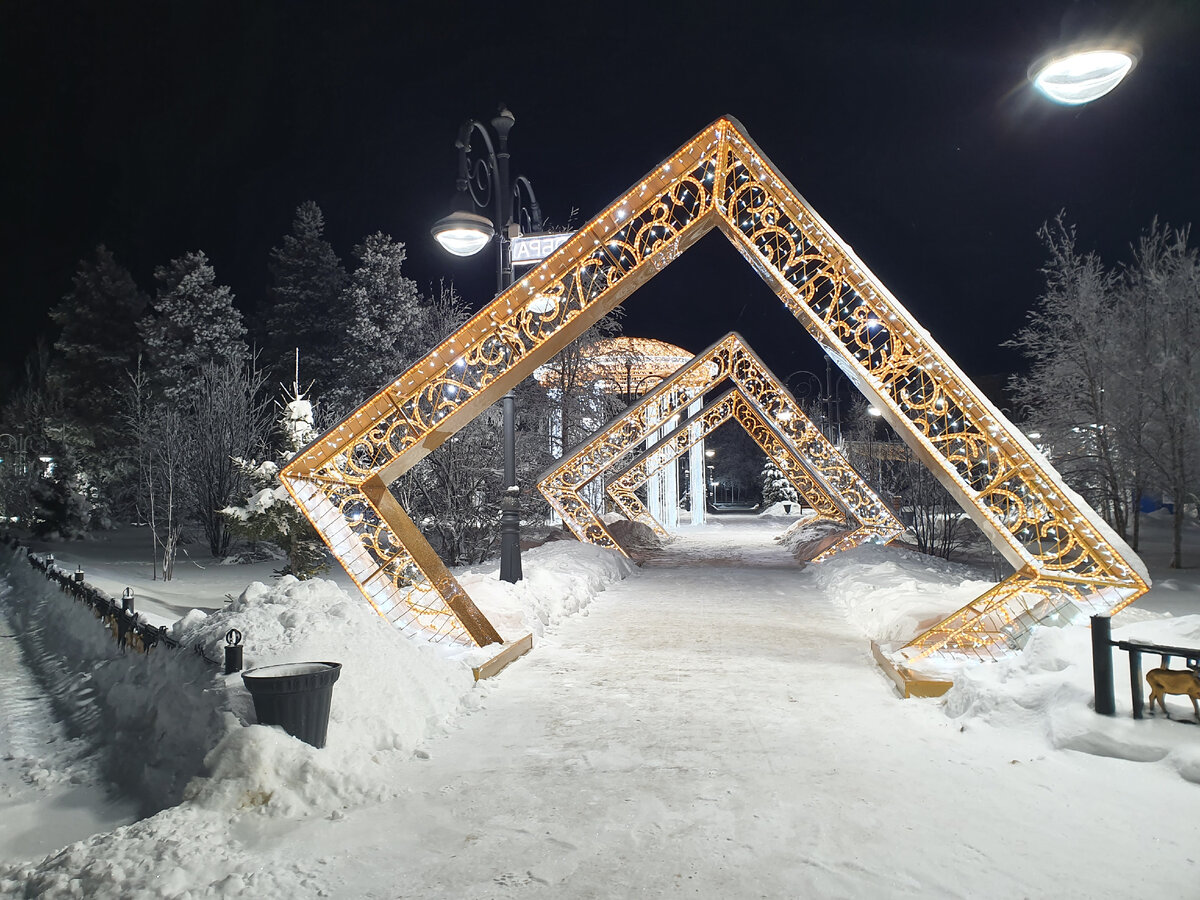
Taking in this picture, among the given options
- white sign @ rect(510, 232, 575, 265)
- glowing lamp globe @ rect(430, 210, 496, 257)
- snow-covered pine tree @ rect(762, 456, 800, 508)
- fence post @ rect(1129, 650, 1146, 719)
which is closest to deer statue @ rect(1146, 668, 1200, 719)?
fence post @ rect(1129, 650, 1146, 719)

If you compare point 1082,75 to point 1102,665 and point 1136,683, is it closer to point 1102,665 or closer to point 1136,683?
point 1102,665

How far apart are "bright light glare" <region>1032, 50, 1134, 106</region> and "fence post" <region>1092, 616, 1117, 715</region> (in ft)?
11.4

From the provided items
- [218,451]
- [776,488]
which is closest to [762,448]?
[218,451]

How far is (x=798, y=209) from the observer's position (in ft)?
27.4

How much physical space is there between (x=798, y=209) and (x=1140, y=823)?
6028 millimetres

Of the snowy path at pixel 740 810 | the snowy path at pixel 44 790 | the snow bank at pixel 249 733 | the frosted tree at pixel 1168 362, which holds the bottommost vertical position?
the snowy path at pixel 44 790

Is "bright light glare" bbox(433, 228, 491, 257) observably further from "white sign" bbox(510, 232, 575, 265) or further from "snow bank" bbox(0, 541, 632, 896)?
"snow bank" bbox(0, 541, 632, 896)

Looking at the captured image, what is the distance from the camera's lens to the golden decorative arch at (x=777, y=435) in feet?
69.6

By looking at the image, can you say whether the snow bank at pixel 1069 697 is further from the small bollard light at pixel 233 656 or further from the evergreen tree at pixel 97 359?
the evergreen tree at pixel 97 359

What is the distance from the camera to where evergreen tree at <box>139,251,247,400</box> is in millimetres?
38000

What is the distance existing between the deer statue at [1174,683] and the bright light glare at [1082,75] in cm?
376

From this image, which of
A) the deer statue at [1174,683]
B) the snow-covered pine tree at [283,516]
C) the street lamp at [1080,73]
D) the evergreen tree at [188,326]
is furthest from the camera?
the evergreen tree at [188,326]

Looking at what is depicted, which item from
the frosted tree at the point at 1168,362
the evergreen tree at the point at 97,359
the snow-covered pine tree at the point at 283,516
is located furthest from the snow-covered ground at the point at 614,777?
the evergreen tree at the point at 97,359

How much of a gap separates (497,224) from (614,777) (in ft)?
28.9
